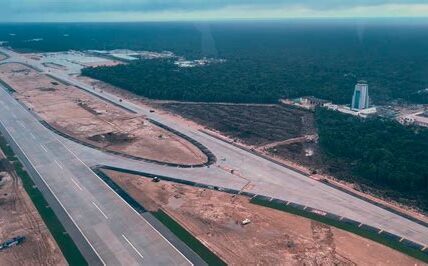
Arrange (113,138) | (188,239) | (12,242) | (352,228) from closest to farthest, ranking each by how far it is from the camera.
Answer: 1. (12,242)
2. (188,239)
3. (352,228)
4. (113,138)

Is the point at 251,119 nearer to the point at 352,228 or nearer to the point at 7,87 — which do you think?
the point at 352,228

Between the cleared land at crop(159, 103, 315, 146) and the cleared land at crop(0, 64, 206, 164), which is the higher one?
the cleared land at crop(0, 64, 206, 164)

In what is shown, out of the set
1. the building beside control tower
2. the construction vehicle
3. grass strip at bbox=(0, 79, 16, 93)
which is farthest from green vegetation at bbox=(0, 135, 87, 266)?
the building beside control tower

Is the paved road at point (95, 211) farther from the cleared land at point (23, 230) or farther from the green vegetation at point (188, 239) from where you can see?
the cleared land at point (23, 230)

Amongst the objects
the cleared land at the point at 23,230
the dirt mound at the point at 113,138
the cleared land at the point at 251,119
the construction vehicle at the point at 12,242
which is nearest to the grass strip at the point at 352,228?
the cleared land at the point at 251,119

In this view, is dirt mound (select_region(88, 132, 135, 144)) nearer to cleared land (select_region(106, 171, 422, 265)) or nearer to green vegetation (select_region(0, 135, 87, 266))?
green vegetation (select_region(0, 135, 87, 266))

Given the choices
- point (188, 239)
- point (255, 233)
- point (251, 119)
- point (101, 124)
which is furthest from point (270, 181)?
point (101, 124)

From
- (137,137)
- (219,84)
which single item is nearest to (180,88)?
(219,84)
